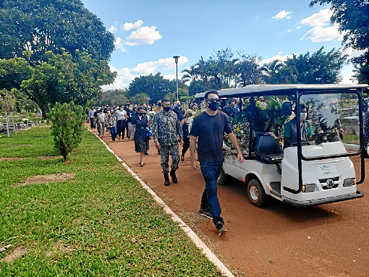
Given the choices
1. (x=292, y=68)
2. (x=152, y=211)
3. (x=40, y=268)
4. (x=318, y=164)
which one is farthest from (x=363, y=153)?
(x=292, y=68)

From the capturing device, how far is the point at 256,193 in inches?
186

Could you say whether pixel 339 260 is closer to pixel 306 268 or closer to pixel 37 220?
pixel 306 268

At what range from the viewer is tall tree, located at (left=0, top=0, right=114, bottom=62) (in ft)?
110

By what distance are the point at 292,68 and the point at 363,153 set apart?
112 feet

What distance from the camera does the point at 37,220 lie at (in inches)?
163

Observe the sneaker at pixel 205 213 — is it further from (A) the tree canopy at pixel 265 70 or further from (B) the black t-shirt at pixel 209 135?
(A) the tree canopy at pixel 265 70

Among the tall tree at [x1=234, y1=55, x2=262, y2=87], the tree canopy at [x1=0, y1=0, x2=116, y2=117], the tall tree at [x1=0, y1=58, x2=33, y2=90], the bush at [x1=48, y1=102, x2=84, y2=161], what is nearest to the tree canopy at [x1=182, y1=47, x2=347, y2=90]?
the tall tree at [x1=234, y1=55, x2=262, y2=87]

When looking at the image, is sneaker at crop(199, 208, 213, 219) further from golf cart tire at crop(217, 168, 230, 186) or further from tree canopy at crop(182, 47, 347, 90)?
tree canopy at crop(182, 47, 347, 90)

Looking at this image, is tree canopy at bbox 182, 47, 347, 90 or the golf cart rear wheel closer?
the golf cart rear wheel

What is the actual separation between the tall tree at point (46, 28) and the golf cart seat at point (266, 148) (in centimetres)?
3192

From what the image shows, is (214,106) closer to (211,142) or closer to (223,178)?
(211,142)


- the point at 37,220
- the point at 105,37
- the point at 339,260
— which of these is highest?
the point at 105,37

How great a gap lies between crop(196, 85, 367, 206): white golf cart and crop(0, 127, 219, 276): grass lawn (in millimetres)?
1665

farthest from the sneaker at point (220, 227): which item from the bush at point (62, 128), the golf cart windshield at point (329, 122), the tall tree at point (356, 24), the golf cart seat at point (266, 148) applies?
the tall tree at point (356, 24)
